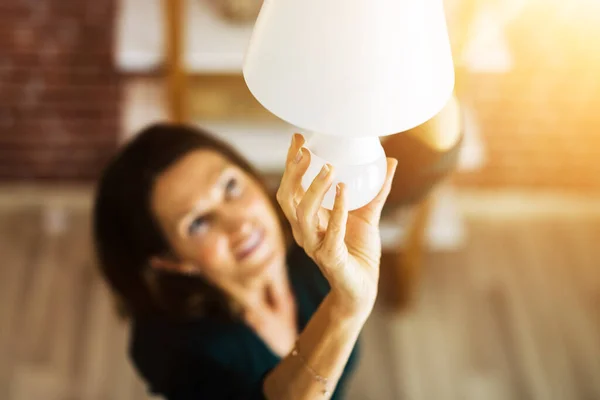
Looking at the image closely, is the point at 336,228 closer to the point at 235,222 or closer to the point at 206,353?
the point at 235,222

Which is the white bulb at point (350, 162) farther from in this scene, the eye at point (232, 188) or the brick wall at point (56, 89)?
the brick wall at point (56, 89)

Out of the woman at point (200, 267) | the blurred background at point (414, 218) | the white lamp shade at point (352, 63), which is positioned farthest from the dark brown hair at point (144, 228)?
the white lamp shade at point (352, 63)

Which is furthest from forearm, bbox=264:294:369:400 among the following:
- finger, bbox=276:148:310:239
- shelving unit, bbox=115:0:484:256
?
shelving unit, bbox=115:0:484:256

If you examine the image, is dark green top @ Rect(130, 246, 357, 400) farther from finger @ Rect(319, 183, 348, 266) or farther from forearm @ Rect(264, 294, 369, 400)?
finger @ Rect(319, 183, 348, 266)

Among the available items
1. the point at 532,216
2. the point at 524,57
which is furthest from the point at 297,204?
the point at 532,216

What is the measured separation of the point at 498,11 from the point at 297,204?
1028 millimetres

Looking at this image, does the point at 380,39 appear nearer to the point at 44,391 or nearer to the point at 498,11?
the point at 498,11

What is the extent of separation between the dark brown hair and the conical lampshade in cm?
61

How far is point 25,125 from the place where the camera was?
1.83 m

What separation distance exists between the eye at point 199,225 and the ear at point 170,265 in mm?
110

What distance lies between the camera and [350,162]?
0.46m

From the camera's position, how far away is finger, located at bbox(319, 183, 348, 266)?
0.47 metres

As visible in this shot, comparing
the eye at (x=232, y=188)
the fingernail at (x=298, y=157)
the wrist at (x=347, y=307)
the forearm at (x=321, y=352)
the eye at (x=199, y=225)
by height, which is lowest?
the eye at (x=199, y=225)

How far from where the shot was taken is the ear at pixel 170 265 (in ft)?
3.57
